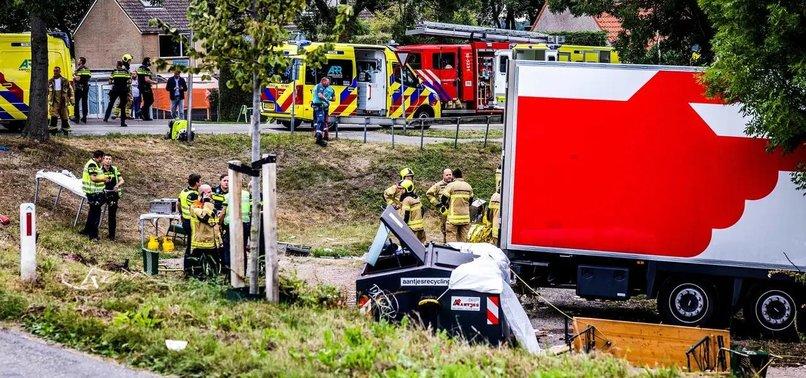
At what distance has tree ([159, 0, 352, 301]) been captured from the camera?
1220cm

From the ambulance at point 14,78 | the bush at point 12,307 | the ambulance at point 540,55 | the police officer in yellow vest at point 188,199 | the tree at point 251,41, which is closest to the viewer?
the bush at point 12,307

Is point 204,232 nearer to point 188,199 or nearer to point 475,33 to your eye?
point 188,199

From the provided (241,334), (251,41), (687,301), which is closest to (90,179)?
(251,41)

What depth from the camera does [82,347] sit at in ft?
32.1

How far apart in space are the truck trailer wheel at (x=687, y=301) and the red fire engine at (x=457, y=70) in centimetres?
2245

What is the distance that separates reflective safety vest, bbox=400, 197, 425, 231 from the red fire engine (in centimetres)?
1822

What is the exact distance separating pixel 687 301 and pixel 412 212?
5.41m

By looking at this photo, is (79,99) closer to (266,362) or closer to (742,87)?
(742,87)

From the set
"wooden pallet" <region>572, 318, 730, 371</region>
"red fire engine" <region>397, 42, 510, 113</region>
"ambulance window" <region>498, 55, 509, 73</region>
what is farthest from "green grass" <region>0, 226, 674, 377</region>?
"ambulance window" <region>498, 55, 509, 73</region>

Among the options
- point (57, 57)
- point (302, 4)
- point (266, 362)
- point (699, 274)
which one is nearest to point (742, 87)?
point (699, 274)

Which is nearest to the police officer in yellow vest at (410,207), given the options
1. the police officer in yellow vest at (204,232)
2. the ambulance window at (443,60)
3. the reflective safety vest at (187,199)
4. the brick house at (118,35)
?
the reflective safety vest at (187,199)

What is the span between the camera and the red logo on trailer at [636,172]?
15070 mm

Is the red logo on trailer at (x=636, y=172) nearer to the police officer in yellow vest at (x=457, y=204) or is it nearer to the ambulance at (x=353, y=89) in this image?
the police officer in yellow vest at (x=457, y=204)

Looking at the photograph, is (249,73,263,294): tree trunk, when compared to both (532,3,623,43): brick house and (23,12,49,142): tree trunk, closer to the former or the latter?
(23,12,49,142): tree trunk
